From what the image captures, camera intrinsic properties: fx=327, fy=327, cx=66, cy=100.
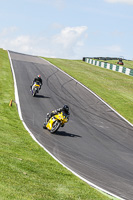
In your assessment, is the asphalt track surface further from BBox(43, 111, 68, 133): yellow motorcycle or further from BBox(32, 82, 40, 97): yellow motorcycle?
BBox(32, 82, 40, 97): yellow motorcycle

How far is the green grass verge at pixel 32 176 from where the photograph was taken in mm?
7520

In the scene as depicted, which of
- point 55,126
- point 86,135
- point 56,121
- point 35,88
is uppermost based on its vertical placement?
point 35,88

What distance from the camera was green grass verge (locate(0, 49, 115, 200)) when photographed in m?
7.52

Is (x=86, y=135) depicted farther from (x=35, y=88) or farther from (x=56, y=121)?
(x=35, y=88)

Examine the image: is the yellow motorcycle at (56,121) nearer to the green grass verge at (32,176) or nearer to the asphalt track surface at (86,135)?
the asphalt track surface at (86,135)

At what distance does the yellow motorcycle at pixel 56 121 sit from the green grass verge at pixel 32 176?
3.14 metres

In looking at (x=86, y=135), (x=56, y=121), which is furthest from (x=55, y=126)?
(x=86, y=135)

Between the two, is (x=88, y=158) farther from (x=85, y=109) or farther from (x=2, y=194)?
(x=85, y=109)

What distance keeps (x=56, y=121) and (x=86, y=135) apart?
82.1 inches

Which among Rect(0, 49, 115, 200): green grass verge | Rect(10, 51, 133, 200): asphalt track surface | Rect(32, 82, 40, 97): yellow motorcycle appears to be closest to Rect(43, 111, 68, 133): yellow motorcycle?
Rect(10, 51, 133, 200): asphalt track surface

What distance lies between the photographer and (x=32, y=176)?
900 centimetres

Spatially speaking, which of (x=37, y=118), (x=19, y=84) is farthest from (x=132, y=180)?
(x=19, y=84)

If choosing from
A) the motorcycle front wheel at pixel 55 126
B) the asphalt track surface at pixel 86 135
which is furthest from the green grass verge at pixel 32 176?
the motorcycle front wheel at pixel 55 126

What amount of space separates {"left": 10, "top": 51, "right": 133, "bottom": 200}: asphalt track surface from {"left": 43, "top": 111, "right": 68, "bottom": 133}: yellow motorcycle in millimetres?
369
